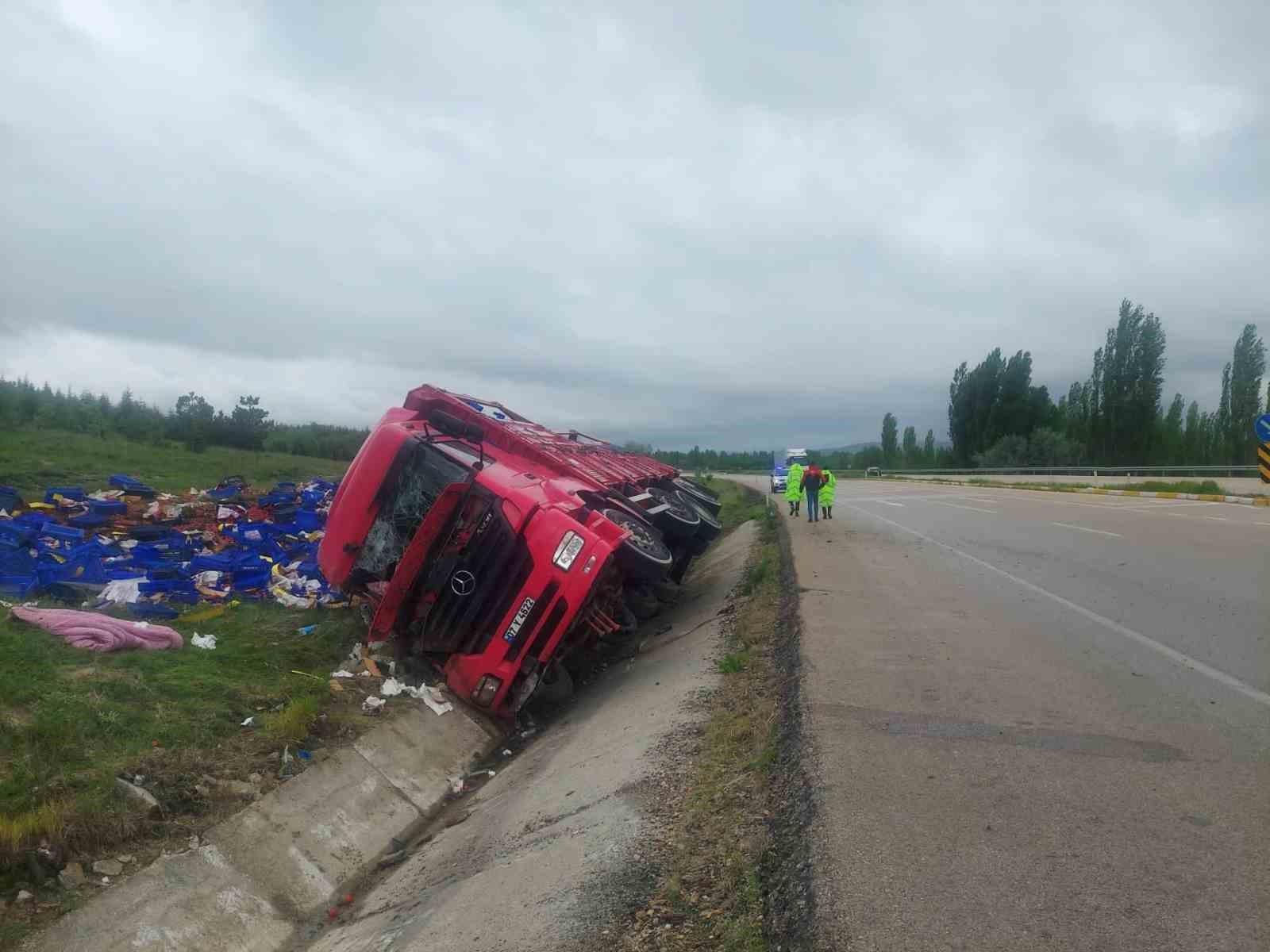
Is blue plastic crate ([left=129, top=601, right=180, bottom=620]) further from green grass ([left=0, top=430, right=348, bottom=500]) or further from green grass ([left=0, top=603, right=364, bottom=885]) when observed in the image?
green grass ([left=0, top=430, right=348, bottom=500])

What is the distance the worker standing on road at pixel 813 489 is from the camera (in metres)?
22.3

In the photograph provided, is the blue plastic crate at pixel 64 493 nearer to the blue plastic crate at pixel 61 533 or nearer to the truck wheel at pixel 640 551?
the blue plastic crate at pixel 61 533

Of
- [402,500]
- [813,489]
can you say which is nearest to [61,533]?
[402,500]

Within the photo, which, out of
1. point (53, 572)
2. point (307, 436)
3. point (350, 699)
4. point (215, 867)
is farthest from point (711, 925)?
point (307, 436)

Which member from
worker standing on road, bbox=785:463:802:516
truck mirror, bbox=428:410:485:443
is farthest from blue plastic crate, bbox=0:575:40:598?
worker standing on road, bbox=785:463:802:516

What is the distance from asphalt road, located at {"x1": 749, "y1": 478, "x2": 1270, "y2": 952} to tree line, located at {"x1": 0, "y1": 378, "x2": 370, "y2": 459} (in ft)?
85.8

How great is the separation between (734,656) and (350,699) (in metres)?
3.35

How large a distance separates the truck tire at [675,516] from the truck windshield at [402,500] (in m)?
3.54

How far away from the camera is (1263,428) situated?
59.8 feet

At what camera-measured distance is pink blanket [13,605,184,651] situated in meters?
7.77

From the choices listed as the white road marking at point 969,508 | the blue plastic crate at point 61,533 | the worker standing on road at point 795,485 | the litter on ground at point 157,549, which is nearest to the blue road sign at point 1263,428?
the white road marking at point 969,508

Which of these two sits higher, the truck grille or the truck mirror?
the truck mirror

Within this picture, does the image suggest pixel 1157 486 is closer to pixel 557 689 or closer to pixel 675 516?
pixel 675 516

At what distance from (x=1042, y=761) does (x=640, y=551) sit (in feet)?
14.1
